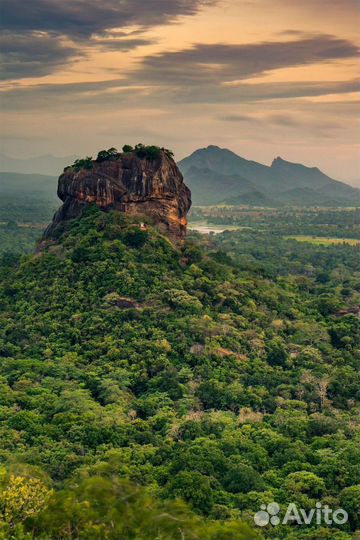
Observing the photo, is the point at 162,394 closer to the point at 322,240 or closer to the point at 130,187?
the point at 130,187

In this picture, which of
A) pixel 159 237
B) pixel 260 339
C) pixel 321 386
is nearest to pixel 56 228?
pixel 159 237

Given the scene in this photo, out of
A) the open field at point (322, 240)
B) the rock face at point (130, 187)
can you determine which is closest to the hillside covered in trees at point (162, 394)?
the rock face at point (130, 187)

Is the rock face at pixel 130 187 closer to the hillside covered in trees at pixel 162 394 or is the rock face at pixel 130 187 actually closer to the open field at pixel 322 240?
the hillside covered in trees at pixel 162 394

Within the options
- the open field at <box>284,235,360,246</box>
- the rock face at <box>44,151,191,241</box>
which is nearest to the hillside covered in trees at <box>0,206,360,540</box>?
the rock face at <box>44,151,191,241</box>

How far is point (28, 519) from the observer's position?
1761cm

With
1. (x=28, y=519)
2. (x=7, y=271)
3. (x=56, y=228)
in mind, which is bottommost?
(x=28, y=519)

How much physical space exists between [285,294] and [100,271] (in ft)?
42.2

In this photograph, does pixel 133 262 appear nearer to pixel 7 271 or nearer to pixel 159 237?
pixel 159 237

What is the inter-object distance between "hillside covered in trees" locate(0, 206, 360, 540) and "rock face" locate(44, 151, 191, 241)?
151cm

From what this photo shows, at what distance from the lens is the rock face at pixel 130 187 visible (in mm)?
43781

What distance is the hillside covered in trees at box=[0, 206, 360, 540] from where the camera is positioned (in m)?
18.9

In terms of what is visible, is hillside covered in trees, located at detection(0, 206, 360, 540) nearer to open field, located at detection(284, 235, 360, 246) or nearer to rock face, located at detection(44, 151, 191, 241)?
rock face, located at detection(44, 151, 191, 241)

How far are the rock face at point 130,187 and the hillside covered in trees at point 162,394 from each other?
1512 mm

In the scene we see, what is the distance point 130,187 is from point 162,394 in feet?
A: 54.6
